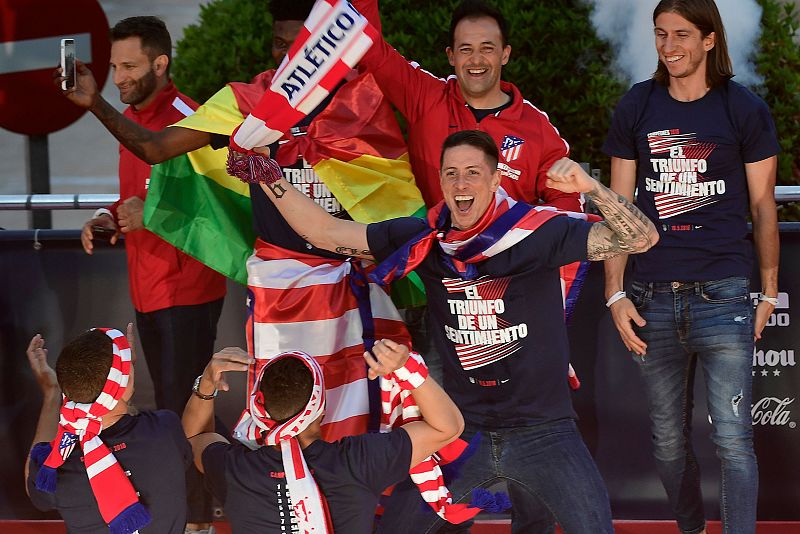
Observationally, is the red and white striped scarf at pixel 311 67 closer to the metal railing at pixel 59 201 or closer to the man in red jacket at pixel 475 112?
the man in red jacket at pixel 475 112

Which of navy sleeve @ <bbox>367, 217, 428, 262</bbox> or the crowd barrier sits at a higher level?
navy sleeve @ <bbox>367, 217, 428, 262</bbox>

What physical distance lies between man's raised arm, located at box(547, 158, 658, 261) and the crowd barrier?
4.19ft

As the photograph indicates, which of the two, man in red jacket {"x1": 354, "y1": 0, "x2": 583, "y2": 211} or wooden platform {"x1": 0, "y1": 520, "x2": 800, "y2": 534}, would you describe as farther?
wooden platform {"x1": 0, "y1": 520, "x2": 800, "y2": 534}

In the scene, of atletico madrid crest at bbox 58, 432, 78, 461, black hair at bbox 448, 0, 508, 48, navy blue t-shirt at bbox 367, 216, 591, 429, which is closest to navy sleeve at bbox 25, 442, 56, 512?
atletico madrid crest at bbox 58, 432, 78, 461

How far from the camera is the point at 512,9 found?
676 cm

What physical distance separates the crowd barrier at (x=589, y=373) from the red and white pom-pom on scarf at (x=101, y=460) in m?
1.85

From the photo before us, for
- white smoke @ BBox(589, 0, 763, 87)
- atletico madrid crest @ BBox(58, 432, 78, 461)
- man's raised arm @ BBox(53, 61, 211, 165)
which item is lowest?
atletico madrid crest @ BBox(58, 432, 78, 461)

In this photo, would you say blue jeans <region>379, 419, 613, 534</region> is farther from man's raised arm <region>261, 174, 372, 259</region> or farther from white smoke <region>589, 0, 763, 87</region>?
white smoke <region>589, 0, 763, 87</region>

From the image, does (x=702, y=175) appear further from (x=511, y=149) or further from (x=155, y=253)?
(x=155, y=253)

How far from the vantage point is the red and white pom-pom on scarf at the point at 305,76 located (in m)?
3.87

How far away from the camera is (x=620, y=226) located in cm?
378

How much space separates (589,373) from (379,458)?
200 cm

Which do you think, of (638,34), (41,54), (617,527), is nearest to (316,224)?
(617,527)

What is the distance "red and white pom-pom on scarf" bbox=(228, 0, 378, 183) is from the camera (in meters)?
3.87
